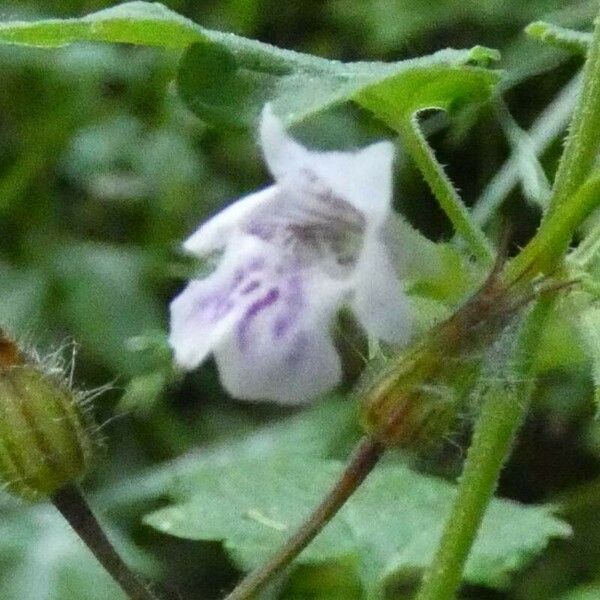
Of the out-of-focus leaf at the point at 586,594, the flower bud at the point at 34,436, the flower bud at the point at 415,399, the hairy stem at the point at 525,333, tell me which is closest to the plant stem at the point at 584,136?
the hairy stem at the point at 525,333

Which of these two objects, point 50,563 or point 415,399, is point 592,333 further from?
point 50,563

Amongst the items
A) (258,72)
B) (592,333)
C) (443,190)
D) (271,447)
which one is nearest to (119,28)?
(258,72)

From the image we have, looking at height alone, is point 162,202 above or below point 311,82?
below

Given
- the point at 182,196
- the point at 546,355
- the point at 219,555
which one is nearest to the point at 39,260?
the point at 182,196

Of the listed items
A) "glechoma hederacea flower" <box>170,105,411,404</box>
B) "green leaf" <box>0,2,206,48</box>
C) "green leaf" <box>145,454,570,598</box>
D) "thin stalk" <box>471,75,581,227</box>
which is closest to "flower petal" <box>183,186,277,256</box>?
"glechoma hederacea flower" <box>170,105,411,404</box>

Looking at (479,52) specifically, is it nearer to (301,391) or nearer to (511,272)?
(511,272)

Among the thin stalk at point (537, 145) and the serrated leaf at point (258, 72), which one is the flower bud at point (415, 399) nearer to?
the serrated leaf at point (258, 72)
